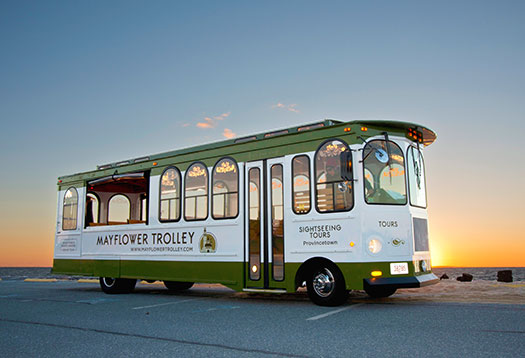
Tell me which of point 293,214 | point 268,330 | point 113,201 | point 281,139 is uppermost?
point 281,139

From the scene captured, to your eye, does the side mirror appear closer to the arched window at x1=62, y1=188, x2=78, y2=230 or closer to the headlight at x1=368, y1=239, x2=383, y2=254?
the headlight at x1=368, y1=239, x2=383, y2=254

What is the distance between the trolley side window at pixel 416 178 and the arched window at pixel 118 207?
839 cm

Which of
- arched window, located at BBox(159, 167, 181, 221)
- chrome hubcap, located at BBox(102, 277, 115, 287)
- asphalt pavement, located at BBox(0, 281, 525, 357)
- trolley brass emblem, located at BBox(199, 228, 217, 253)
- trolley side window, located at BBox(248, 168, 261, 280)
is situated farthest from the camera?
chrome hubcap, located at BBox(102, 277, 115, 287)

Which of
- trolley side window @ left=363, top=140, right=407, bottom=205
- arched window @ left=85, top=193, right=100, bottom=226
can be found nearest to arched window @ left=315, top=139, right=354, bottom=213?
trolley side window @ left=363, top=140, right=407, bottom=205

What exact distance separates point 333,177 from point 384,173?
0.93 metres

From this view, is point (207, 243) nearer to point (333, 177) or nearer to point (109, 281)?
point (333, 177)

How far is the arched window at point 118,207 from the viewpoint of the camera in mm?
14469

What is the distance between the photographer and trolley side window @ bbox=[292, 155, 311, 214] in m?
9.44

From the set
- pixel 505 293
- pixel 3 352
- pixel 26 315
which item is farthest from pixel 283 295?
pixel 3 352

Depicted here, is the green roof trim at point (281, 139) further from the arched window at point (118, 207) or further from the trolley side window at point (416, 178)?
the arched window at point (118, 207)

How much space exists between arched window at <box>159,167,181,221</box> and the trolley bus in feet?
0.08

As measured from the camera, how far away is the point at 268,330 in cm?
677

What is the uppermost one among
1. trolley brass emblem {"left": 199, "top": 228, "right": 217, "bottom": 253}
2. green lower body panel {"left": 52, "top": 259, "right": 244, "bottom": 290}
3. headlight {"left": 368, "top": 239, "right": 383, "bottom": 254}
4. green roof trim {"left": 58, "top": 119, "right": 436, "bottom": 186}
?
green roof trim {"left": 58, "top": 119, "right": 436, "bottom": 186}

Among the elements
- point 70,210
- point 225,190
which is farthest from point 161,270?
point 70,210
